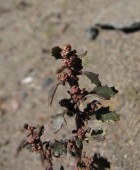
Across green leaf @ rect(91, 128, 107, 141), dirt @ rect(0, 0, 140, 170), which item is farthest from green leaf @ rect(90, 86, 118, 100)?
dirt @ rect(0, 0, 140, 170)

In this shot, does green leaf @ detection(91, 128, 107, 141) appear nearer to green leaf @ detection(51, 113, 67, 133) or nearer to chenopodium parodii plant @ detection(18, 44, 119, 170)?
chenopodium parodii plant @ detection(18, 44, 119, 170)

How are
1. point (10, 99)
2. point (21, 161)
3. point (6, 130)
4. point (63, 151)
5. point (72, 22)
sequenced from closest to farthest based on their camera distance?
point (63, 151)
point (21, 161)
point (6, 130)
point (10, 99)
point (72, 22)

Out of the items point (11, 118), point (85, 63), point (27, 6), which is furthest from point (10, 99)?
point (27, 6)

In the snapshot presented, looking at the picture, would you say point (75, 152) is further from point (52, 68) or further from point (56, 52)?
point (52, 68)

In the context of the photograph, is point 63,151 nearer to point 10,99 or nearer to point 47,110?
point 47,110

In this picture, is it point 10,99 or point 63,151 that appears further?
point 10,99

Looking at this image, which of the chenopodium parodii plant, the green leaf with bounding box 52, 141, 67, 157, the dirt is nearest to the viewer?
the chenopodium parodii plant

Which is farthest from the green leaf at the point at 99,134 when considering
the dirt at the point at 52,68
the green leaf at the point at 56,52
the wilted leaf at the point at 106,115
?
the dirt at the point at 52,68
